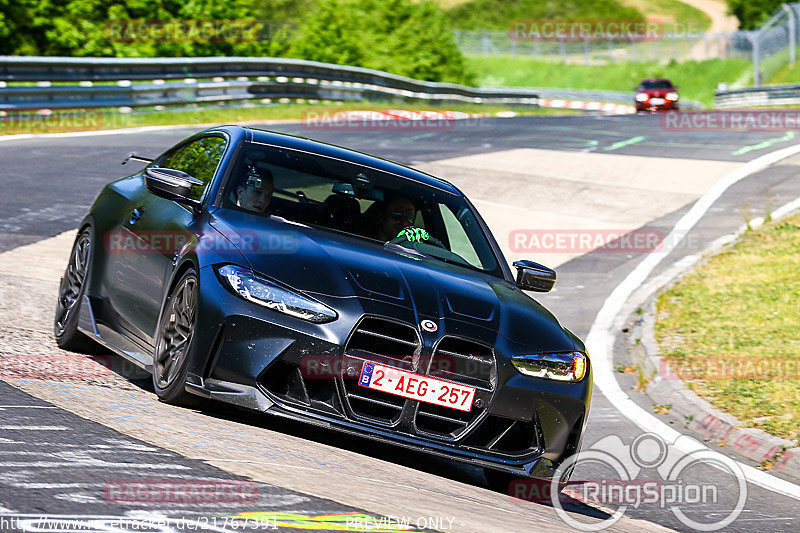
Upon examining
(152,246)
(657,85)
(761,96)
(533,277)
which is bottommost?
(761,96)

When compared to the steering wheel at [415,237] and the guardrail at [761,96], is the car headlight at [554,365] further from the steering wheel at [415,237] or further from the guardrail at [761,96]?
the guardrail at [761,96]

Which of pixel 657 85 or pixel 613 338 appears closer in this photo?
pixel 613 338

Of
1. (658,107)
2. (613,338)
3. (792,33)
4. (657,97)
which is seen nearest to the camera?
(613,338)

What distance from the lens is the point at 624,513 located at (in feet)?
19.4

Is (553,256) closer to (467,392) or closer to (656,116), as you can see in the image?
(467,392)

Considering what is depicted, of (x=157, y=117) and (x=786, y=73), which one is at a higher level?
(x=157, y=117)

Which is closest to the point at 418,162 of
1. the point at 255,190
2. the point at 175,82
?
the point at 175,82

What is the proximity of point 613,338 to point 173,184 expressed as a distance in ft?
18.4

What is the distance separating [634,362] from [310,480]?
5.86 meters

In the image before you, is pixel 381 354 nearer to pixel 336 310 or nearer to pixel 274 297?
pixel 336 310

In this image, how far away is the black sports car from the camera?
5.30 m

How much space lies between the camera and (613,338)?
10719mm

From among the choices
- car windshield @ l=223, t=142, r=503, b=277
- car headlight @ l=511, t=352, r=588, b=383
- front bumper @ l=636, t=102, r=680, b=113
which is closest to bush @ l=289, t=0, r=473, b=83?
front bumper @ l=636, t=102, r=680, b=113

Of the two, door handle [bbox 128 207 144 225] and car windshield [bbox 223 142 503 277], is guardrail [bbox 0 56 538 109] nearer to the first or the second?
door handle [bbox 128 207 144 225]
